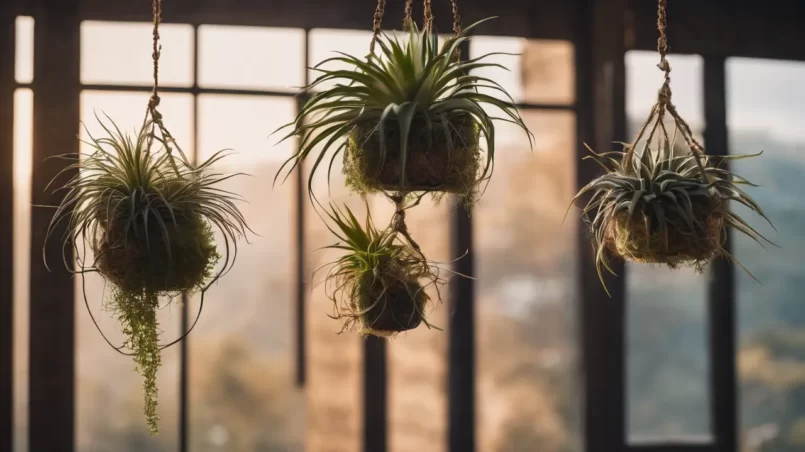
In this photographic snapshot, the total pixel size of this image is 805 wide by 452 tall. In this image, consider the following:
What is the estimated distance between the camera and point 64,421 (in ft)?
9.29

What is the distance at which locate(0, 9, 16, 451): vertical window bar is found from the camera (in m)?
2.81

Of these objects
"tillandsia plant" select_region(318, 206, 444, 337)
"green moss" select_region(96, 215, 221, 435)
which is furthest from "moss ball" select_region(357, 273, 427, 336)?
"green moss" select_region(96, 215, 221, 435)

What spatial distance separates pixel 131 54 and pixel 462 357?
167 cm

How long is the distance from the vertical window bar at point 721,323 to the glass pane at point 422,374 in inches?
43.3

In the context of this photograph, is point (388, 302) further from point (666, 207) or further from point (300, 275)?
point (300, 275)

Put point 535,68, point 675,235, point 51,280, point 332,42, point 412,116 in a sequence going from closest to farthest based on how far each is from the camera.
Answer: point 412,116 → point 675,235 → point 51,280 → point 332,42 → point 535,68

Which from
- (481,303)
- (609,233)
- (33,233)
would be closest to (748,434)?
(481,303)

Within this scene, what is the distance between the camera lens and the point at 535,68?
3162 millimetres

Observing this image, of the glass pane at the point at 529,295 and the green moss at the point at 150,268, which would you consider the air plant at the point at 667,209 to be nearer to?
the green moss at the point at 150,268

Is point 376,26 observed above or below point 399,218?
above

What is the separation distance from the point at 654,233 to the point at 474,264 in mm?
1505

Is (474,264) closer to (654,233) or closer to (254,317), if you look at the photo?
(254,317)

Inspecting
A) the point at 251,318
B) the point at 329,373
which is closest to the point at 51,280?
the point at 251,318

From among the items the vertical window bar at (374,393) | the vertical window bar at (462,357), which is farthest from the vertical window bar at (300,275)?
the vertical window bar at (462,357)
